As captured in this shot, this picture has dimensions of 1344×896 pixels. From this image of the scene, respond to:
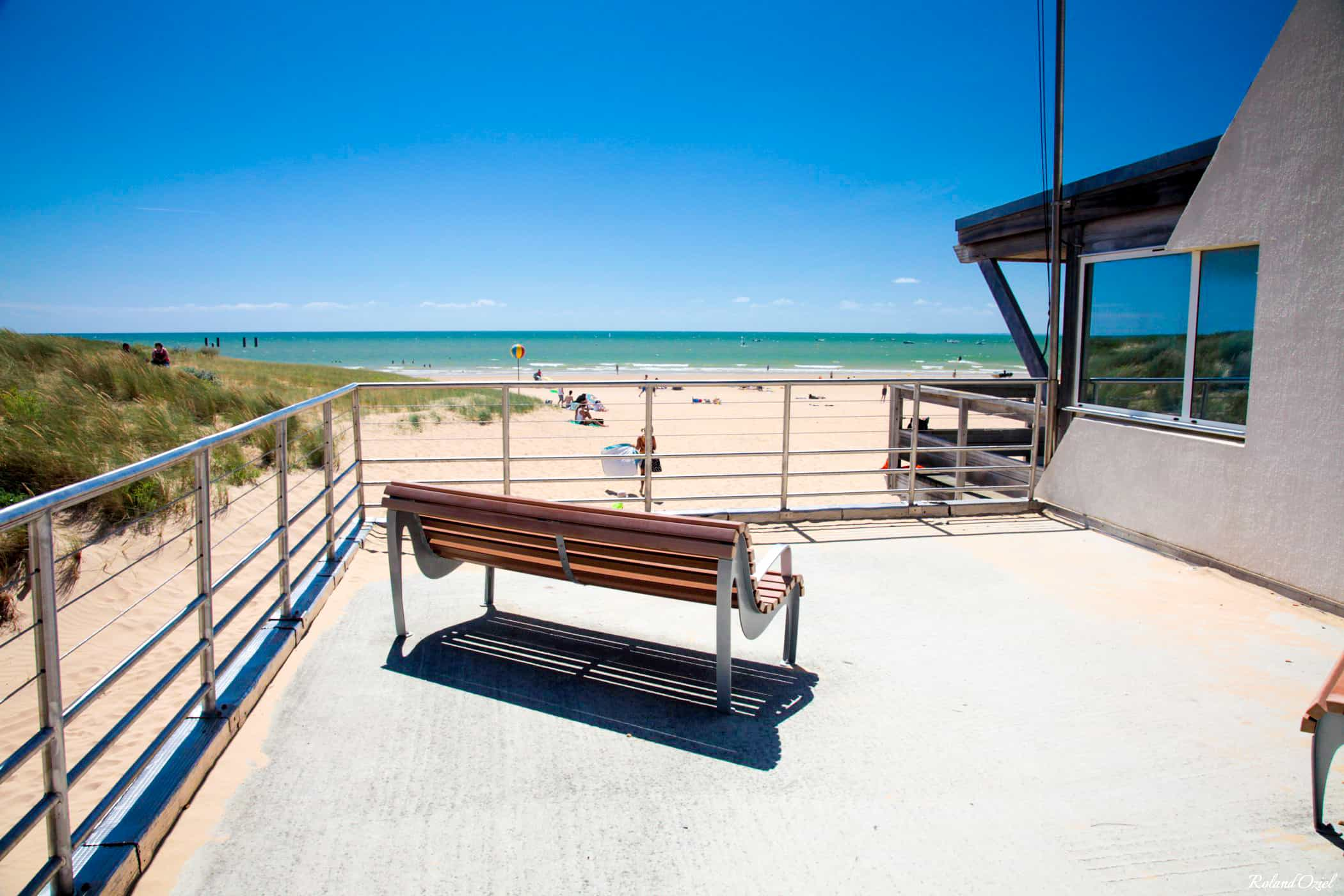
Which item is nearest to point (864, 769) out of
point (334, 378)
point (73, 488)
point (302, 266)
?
point (73, 488)

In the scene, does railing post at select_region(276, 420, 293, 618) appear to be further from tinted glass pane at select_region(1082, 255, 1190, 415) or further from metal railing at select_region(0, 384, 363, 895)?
tinted glass pane at select_region(1082, 255, 1190, 415)

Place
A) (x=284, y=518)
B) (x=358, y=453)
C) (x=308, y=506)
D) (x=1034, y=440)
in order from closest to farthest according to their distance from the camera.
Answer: (x=284, y=518) → (x=308, y=506) → (x=358, y=453) → (x=1034, y=440)

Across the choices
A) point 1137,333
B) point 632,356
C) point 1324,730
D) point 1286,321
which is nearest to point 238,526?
point 1324,730

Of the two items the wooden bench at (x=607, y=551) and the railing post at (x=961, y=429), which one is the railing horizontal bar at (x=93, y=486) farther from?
the railing post at (x=961, y=429)

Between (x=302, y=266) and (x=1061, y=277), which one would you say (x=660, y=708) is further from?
(x=302, y=266)

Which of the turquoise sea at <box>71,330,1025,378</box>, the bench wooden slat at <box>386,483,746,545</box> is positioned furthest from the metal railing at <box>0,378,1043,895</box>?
the turquoise sea at <box>71,330,1025,378</box>

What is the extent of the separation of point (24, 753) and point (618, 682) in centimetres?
222

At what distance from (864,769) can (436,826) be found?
151 cm

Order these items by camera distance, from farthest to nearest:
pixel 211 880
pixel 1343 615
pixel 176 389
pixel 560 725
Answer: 1. pixel 176 389
2. pixel 1343 615
3. pixel 560 725
4. pixel 211 880

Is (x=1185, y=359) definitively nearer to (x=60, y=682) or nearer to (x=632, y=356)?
(x=60, y=682)

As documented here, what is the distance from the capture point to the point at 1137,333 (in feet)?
21.4

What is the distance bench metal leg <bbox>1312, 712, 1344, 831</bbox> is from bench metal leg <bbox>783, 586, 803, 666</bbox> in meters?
1.93

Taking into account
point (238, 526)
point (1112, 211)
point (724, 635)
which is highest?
point (1112, 211)

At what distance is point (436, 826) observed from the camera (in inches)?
99.1
